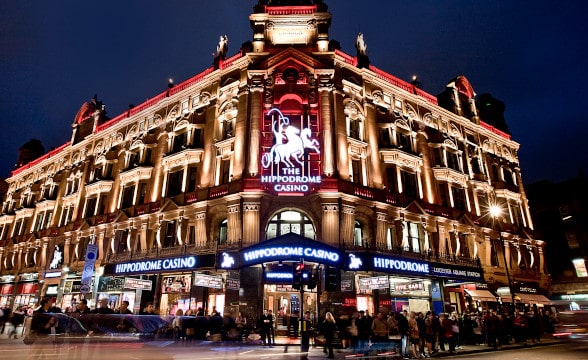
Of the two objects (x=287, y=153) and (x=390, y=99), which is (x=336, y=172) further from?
(x=390, y=99)

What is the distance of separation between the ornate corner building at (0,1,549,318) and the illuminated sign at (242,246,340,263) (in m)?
0.08

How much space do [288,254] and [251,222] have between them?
4.65 meters

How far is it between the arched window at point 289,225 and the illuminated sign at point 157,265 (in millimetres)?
5304

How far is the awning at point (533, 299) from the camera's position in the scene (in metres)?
31.2

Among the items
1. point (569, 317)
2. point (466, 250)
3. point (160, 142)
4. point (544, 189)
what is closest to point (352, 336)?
point (569, 317)

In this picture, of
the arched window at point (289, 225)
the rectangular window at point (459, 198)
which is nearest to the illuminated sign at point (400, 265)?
the arched window at point (289, 225)

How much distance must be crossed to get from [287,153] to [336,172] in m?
3.53

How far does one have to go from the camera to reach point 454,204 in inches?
1268

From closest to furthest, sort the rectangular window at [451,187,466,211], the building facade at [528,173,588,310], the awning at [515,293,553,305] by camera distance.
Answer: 1. the awning at [515,293,553,305]
2. the rectangular window at [451,187,466,211]
3. the building facade at [528,173,588,310]

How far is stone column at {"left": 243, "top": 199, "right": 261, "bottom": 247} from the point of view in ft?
73.5

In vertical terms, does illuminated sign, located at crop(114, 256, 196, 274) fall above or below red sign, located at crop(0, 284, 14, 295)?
above

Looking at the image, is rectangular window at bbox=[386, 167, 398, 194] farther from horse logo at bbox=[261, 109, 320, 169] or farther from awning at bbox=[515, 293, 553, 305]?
awning at bbox=[515, 293, 553, 305]

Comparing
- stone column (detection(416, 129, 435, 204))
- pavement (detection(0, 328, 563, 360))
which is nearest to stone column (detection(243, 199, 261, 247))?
pavement (detection(0, 328, 563, 360))

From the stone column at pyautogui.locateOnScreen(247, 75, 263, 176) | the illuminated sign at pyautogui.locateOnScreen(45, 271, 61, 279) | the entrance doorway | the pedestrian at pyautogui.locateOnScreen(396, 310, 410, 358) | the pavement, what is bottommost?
the pavement
